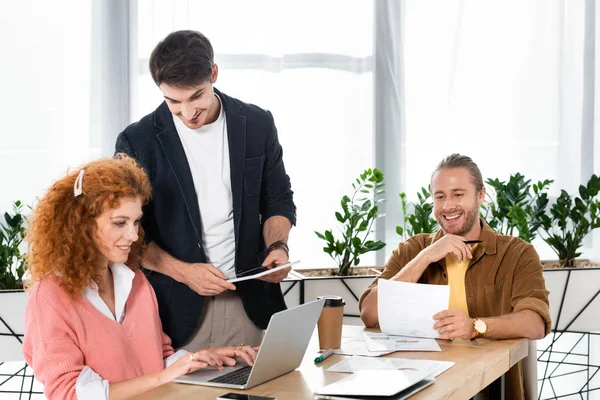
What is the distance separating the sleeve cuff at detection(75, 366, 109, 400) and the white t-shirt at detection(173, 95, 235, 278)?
1.83 feet

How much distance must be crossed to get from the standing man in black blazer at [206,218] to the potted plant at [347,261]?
120 cm

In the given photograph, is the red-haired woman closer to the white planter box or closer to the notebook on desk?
the notebook on desk

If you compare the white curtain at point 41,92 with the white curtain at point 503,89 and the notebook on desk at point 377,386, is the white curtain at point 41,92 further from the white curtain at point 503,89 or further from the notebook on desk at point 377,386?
the notebook on desk at point 377,386

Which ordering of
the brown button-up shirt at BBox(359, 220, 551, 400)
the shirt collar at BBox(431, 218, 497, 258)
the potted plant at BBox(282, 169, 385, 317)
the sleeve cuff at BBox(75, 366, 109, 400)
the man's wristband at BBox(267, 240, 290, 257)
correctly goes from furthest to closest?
the potted plant at BBox(282, 169, 385, 317)
the shirt collar at BBox(431, 218, 497, 258)
the brown button-up shirt at BBox(359, 220, 551, 400)
the man's wristband at BBox(267, 240, 290, 257)
the sleeve cuff at BBox(75, 366, 109, 400)

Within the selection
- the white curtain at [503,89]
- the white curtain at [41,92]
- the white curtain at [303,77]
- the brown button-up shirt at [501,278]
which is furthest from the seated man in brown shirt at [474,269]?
the white curtain at [41,92]

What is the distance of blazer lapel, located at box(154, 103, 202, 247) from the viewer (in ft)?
7.27

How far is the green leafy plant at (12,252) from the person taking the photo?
3.38 metres

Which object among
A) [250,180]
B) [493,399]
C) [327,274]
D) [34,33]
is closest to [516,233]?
[327,274]

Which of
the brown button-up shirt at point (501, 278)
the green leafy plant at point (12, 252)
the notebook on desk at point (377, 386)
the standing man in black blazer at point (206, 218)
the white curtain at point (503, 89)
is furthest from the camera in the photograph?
the white curtain at point (503, 89)

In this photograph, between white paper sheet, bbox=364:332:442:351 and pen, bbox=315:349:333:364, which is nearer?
pen, bbox=315:349:333:364

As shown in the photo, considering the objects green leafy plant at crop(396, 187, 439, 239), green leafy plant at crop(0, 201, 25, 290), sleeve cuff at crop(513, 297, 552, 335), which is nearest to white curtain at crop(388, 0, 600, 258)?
green leafy plant at crop(396, 187, 439, 239)

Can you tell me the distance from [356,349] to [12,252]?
1.87m

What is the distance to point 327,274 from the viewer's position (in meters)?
3.73

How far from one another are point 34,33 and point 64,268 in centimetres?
207
